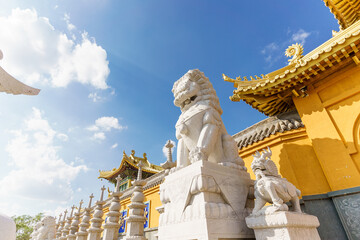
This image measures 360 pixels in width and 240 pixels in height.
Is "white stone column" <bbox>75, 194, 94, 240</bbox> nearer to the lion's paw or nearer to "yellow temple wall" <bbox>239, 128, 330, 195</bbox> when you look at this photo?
the lion's paw

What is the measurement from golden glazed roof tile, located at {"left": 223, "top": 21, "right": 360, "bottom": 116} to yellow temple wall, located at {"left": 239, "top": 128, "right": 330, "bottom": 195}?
1.06 metres

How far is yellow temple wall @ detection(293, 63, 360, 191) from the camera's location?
12.2 feet

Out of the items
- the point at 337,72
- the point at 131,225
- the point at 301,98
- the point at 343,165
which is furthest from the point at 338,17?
the point at 131,225

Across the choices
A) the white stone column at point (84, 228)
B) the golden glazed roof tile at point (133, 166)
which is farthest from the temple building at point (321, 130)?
the golden glazed roof tile at point (133, 166)

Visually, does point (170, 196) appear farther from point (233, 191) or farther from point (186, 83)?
point (186, 83)

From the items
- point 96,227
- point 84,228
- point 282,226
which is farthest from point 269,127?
point 84,228

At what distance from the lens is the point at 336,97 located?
4.31 metres

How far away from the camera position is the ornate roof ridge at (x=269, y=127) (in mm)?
4805

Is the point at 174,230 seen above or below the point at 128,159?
below

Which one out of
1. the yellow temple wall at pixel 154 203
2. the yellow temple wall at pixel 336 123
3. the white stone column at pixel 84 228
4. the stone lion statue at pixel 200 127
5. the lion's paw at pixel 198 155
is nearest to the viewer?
the lion's paw at pixel 198 155

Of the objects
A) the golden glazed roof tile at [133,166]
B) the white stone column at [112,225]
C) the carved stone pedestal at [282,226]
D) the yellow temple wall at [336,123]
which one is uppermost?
the golden glazed roof tile at [133,166]

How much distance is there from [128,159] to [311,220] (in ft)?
56.4

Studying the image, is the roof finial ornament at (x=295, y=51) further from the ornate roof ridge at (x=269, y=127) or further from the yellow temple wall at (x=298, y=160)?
the yellow temple wall at (x=298, y=160)

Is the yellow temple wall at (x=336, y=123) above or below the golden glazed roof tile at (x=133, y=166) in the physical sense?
below
